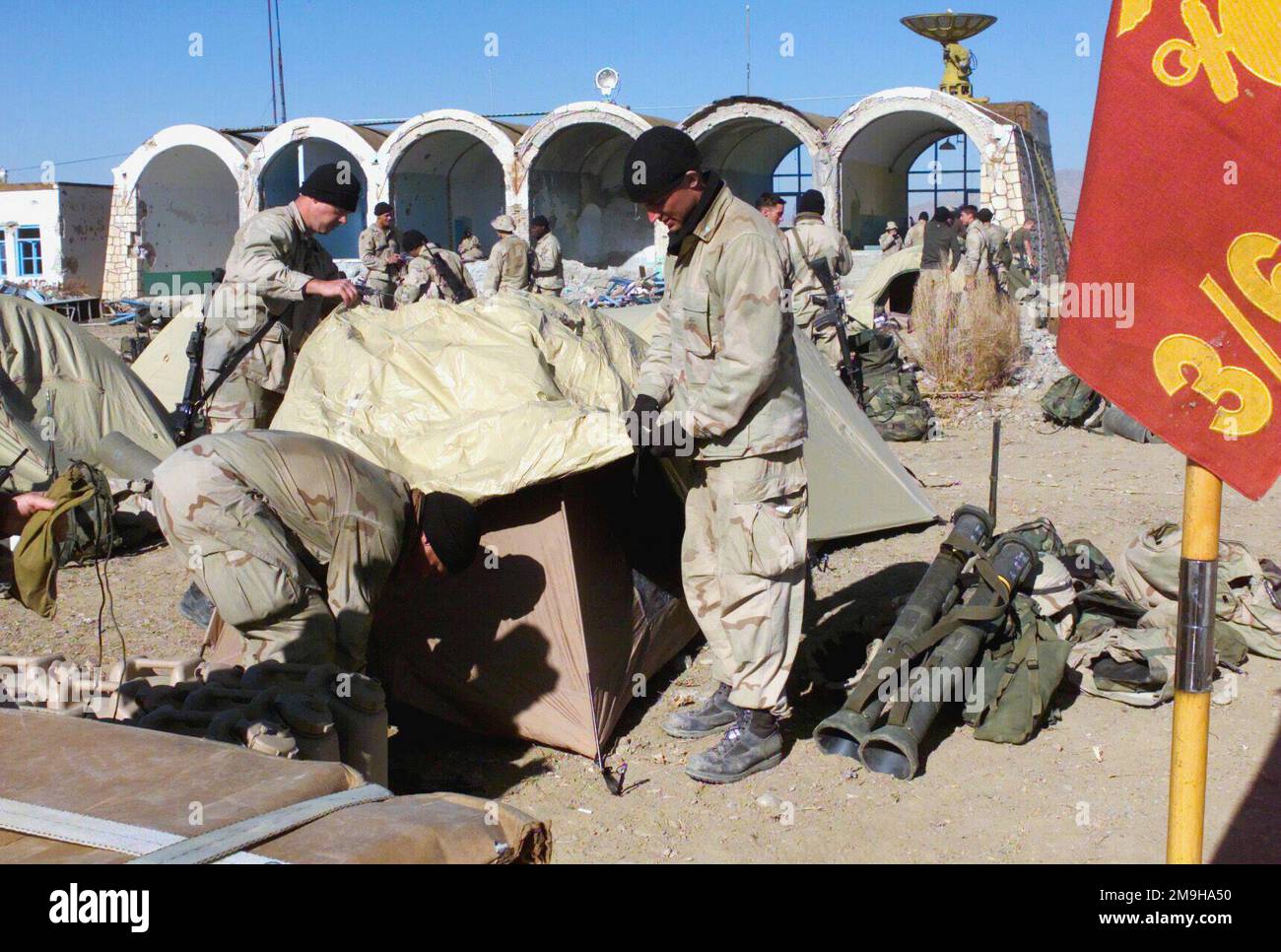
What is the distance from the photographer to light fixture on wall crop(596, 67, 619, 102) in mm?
20016

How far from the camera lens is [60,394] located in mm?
6363

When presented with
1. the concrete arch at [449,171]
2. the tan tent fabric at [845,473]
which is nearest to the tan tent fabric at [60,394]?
the tan tent fabric at [845,473]

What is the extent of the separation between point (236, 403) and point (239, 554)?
239cm

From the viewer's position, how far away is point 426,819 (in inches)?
59.2

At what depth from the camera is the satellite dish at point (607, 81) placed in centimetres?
2002

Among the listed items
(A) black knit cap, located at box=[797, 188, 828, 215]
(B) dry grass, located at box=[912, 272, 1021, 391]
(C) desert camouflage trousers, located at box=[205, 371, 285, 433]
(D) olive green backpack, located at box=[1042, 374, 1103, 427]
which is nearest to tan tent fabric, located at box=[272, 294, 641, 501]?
(C) desert camouflage trousers, located at box=[205, 371, 285, 433]

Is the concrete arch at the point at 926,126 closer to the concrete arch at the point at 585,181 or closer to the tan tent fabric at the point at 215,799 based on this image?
the concrete arch at the point at 585,181

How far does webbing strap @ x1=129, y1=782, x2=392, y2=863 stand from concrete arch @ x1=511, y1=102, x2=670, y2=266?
57.7 ft

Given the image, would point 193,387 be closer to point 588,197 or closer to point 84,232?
point 588,197

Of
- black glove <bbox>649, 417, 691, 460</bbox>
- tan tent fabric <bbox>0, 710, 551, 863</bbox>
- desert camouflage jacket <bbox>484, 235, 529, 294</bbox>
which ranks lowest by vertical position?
tan tent fabric <bbox>0, 710, 551, 863</bbox>

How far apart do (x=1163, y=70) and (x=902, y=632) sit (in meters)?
2.30

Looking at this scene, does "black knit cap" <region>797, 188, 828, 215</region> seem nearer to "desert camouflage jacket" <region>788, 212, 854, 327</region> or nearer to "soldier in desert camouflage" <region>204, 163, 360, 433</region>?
"desert camouflage jacket" <region>788, 212, 854, 327</region>

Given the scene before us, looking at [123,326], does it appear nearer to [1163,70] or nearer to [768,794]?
[768,794]

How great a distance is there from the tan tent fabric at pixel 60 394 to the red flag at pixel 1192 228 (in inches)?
216
